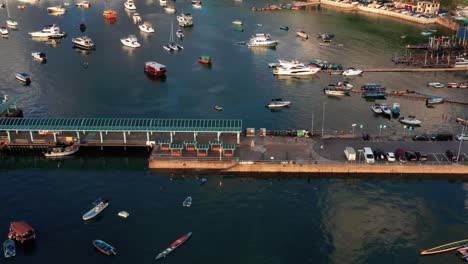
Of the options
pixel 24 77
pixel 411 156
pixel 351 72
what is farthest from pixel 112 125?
pixel 351 72

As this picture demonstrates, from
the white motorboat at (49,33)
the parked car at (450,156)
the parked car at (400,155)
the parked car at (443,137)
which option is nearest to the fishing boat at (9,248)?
the parked car at (400,155)

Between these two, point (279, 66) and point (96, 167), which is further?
point (279, 66)

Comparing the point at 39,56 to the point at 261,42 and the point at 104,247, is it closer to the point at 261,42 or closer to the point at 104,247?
the point at 261,42

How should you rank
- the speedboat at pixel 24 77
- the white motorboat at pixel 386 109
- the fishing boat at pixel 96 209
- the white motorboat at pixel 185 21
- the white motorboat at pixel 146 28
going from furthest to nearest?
the white motorboat at pixel 185 21
the white motorboat at pixel 146 28
the speedboat at pixel 24 77
the white motorboat at pixel 386 109
the fishing boat at pixel 96 209

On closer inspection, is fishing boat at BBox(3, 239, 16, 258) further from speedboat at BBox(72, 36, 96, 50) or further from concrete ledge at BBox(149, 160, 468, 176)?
speedboat at BBox(72, 36, 96, 50)

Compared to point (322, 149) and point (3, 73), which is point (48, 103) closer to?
point (3, 73)

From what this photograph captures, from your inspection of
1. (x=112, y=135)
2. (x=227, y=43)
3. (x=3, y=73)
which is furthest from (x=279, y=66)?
(x=3, y=73)

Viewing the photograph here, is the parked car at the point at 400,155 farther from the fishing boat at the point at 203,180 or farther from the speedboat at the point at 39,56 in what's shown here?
Result: the speedboat at the point at 39,56
